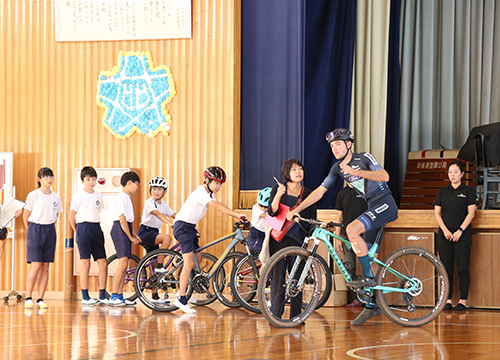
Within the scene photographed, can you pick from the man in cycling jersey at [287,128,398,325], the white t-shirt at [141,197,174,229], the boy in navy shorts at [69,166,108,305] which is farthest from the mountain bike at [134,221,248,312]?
the man in cycling jersey at [287,128,398,325]

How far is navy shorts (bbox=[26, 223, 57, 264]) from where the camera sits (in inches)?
258

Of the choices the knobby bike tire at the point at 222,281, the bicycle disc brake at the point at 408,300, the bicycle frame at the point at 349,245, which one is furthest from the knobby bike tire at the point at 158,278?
the bicycle disc brake at the point at 408,300

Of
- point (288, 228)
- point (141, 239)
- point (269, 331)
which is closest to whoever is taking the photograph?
point (269, 331)

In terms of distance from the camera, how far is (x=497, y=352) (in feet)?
12.4

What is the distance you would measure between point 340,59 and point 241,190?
2.50m

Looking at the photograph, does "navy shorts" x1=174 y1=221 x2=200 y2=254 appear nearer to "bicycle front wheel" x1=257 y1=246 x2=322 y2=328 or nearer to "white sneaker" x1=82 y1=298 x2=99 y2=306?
"bicycle front wheel" x1=257 y1=246 x2=322 y2=328

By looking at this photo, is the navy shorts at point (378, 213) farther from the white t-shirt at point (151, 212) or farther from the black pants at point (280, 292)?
the white t-shirt at point (151, 212)

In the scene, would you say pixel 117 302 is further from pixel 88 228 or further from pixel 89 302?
pixel 88 228

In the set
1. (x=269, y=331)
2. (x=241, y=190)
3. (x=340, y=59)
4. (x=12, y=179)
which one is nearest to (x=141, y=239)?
(x=241, y=190)

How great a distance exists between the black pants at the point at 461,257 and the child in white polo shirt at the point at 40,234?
421cm

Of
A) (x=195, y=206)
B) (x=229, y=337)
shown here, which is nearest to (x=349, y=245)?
(x=229, y=337)

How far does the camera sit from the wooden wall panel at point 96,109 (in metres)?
7.52

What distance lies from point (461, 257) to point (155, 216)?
10.9ft

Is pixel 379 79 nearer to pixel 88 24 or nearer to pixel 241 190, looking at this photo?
pixel 241 190
